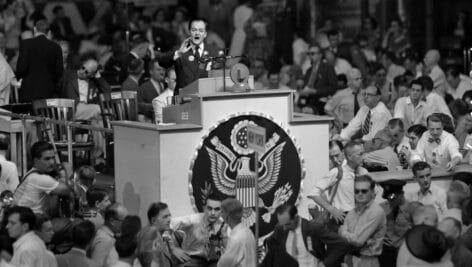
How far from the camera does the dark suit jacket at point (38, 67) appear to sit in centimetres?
1988

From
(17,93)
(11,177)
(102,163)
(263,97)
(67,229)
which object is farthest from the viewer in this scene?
(17,93)

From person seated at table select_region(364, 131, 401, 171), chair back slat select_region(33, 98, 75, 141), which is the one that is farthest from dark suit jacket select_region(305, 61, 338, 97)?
person seated at table select_region(364, 131, 401, 171)

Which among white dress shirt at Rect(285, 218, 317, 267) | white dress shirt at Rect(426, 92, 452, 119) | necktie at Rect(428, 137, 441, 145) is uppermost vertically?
white dress shirt at Rect(426, 92, 452, 119)

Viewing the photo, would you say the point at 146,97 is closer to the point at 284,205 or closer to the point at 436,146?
the point at 436,146

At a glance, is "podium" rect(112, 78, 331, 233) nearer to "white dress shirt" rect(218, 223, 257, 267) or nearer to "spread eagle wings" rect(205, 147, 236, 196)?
"spread eagle wings" rect(205, 147, 236, 196)

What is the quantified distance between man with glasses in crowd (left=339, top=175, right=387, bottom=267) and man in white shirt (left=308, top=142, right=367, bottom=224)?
68 cm

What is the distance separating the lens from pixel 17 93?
71.9ft

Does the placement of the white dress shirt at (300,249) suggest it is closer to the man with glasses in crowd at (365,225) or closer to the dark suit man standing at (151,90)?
the man with glasses in crowd at (365,225)

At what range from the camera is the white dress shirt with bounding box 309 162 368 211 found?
15.8 meters

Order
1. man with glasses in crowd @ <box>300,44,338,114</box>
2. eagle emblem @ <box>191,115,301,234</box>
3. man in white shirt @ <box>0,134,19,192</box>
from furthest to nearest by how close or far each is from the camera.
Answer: man with glasses in crowd @ <box>300,44,338,114</box>
man in white shirt @ <box>0,134,19,192</box>
eagle emblem @ <box>191,115,301,234</box>

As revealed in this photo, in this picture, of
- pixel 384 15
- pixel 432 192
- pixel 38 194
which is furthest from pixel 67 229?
pixel 384 15

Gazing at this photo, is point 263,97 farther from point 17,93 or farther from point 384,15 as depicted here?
point 384,15

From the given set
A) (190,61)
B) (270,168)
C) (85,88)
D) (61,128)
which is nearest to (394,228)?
(270,168)

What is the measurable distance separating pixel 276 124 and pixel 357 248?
1591 mm
